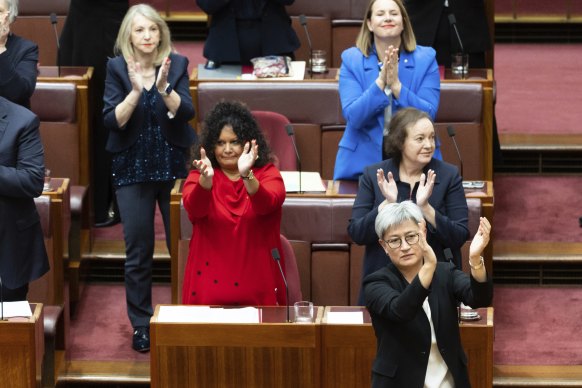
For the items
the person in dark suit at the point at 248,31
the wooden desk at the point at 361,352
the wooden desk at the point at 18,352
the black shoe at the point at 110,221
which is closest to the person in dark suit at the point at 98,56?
the black shoe at the point at 110,221

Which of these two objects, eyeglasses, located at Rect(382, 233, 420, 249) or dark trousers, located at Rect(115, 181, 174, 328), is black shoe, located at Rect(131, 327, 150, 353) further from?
eyeglasses, located at Rect(382, 233, 420, 249)

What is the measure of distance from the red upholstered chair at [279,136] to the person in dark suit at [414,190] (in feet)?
1.57

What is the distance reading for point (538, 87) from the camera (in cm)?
335

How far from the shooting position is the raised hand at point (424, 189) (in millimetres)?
1919

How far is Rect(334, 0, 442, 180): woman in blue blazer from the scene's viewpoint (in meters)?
2.22

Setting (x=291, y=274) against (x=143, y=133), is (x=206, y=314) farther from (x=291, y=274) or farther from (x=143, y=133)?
(x=143, y=133)

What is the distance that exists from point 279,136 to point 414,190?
0.54 meters

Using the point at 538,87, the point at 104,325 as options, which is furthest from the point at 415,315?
the point at 538,87

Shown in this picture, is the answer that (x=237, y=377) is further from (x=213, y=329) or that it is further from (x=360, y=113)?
(x=360, y=113)

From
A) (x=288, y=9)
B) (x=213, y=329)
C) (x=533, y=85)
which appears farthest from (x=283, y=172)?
(x=533, y=85)

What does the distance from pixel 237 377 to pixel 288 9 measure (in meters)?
1.36

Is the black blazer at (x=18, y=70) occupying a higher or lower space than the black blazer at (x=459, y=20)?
lower

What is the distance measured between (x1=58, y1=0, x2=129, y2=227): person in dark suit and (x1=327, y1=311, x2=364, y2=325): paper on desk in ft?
2.99

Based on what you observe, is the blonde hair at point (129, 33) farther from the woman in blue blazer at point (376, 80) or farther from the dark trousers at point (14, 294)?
the dark trousers at point (14, 294)
